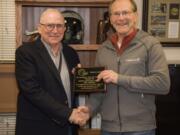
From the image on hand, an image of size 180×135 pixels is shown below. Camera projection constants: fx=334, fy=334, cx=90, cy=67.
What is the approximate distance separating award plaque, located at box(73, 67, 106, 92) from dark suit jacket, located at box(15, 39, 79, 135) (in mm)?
102

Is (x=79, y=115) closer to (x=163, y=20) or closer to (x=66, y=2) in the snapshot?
(x=66, y=2)

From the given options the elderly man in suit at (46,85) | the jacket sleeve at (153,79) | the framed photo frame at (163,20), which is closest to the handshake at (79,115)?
the elderly man in suit at (46,85)

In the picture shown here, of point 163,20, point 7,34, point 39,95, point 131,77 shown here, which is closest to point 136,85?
point 131,77

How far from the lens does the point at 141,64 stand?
6.27 ft

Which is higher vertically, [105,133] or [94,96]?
[94,96]

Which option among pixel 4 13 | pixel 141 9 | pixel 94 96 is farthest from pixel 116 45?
pixel 4 13

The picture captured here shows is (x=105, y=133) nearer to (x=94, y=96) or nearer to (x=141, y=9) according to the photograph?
(x=94, y=96)

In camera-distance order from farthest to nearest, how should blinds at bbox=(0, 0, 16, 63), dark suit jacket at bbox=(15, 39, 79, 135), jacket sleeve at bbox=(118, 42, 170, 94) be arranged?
blinds at bbox=(0, 0, 16, 63) < dark suit jacket at bbox=(15, 39, 79, 135) < jacket sleeve at bbox=(118, 42, 170, 94)

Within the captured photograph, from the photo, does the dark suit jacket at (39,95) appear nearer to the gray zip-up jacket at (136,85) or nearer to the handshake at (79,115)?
the handshake at (79,115)

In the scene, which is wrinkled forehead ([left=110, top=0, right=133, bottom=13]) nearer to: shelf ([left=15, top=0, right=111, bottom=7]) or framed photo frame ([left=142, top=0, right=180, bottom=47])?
shelf ([left=15, top=0, right=111, bottom=7])

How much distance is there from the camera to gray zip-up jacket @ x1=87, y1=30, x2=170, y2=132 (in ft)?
6.11

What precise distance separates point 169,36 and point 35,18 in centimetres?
115

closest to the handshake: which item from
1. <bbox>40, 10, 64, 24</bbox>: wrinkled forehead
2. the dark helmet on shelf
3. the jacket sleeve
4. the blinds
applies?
the jacket sleeve

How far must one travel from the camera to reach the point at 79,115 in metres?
2.07
